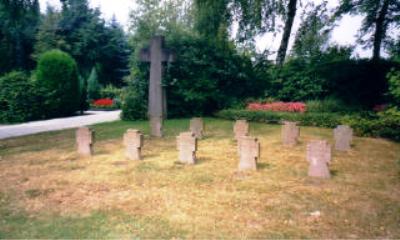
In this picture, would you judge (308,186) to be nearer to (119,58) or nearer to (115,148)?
(115,148)

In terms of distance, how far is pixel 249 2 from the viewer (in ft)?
66.6

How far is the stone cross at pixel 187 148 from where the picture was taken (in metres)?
7.50

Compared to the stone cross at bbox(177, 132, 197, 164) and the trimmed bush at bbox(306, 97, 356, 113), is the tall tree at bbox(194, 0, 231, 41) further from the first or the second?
the stone cross at bbox(177, 132, 197, 164)

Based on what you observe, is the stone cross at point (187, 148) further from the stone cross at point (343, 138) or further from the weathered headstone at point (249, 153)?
the stone cross at point (343, 138)

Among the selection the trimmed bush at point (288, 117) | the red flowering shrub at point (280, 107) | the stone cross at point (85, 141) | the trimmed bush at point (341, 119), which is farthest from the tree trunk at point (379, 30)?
the stone cross at point (85, 141)

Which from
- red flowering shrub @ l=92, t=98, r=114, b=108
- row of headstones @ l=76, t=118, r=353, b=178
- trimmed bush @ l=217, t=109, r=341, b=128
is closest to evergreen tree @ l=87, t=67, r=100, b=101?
red flowering shrub @ l=92, t=98, r=114, b=108

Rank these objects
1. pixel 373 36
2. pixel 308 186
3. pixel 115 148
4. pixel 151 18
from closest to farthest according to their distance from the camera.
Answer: pixel 308 186 → pixel 115 148 → pixel 373 36 → pixel 151 18

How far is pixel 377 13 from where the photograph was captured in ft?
69.4

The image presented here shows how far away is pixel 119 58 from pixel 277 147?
38564mm

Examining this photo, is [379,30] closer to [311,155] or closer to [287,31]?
[287,31]

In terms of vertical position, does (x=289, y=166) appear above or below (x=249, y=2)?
below

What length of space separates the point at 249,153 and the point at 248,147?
12 cm

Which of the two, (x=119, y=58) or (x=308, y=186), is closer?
(x=308, y=186)

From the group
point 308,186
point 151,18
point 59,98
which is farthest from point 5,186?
point 151,18
